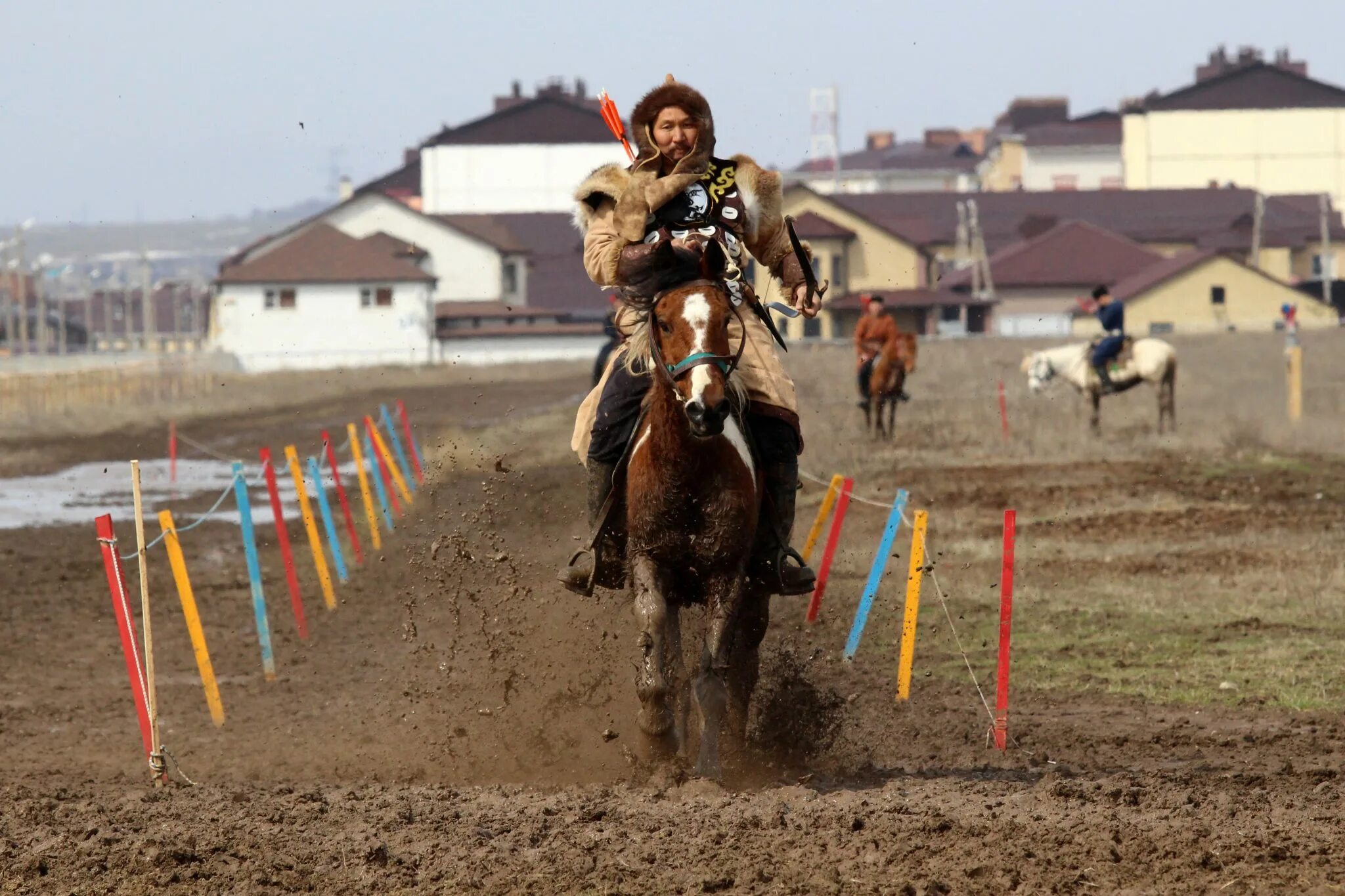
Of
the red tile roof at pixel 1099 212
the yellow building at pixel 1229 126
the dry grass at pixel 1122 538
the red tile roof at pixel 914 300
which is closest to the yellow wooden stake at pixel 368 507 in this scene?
the dry grass at pixel 1122 538

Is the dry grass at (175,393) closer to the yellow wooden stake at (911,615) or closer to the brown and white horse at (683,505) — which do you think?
the yellow wooden stake at (911,615)

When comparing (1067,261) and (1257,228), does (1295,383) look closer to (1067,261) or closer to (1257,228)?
(1067,261)

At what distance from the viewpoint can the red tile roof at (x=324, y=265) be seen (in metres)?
86.4

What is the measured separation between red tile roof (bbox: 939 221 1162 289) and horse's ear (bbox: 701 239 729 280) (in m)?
77.9

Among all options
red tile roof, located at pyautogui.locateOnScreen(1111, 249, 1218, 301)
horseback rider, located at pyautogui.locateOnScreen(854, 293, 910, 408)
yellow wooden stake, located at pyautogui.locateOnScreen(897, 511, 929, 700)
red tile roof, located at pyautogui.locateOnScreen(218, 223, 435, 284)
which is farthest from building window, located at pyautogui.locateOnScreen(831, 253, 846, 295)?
yellow wooden stake, located at pyautogui.locateOnScreen(897, 511, 929, 700)

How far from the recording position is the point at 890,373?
28172mm

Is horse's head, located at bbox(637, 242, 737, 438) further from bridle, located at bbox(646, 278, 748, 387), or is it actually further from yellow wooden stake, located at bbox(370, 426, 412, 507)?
yellow wooden stake, located at bbox(370, 426, 412, 507)

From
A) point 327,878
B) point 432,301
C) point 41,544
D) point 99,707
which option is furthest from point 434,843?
point 432,301

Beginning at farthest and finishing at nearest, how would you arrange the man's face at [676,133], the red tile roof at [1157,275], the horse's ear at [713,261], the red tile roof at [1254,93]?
1. the red tile roof at [1254,93]
2. the red tile roof at [1157,275]
3. the man's face at [676,133]
4. the horse's ear at [713,261]

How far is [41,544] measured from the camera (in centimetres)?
2127

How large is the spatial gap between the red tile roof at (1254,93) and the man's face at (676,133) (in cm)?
11072

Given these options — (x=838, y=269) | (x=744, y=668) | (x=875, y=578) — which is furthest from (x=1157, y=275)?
(x=744, y=668)

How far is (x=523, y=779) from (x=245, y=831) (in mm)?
2108

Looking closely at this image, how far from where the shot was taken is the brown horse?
92.0ft
